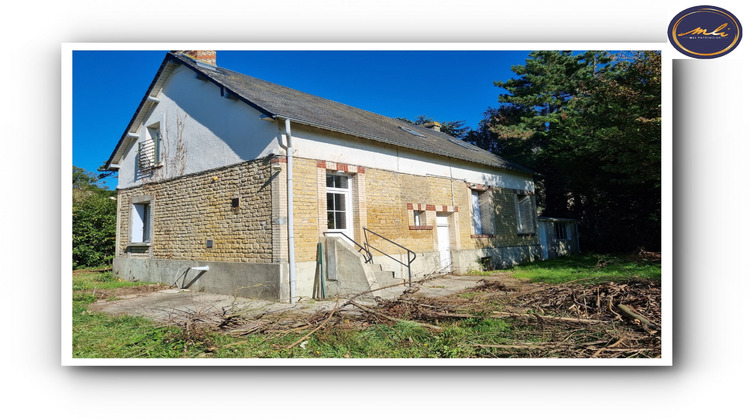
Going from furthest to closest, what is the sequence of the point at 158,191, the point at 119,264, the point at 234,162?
the point at 119,264, the point at 158,191, the point at 234,162

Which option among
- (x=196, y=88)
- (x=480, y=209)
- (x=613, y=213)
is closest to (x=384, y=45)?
(x=196, y=88)

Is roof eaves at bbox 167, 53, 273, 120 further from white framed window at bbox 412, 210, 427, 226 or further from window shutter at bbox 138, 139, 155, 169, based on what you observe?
white framed window at bbox 412, 210, 427, 226

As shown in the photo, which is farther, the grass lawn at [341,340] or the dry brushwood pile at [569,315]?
the grass lawn at [341,340]

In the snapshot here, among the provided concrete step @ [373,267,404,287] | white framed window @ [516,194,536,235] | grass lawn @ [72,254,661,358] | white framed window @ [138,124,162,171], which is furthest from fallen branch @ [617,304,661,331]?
white framed window @ [138,124,162,171]

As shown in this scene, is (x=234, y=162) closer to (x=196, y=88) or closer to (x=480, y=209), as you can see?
(x=196, y=88)

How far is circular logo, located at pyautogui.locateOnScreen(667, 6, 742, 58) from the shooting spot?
437cm

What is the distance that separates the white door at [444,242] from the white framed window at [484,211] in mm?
1827

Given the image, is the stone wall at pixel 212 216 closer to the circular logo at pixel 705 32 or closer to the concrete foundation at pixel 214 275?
the concrete foundation at pixel 214 275

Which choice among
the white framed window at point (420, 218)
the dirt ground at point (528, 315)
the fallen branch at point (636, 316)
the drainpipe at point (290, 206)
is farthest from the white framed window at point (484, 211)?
the fallen branch at point (636, 316)

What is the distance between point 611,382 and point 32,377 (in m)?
5.89

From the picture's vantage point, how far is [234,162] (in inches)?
356

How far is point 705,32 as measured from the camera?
4.39 metres

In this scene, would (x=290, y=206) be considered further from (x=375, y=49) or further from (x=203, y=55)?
(x=203, y=55)

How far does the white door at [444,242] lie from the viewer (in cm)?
1204
